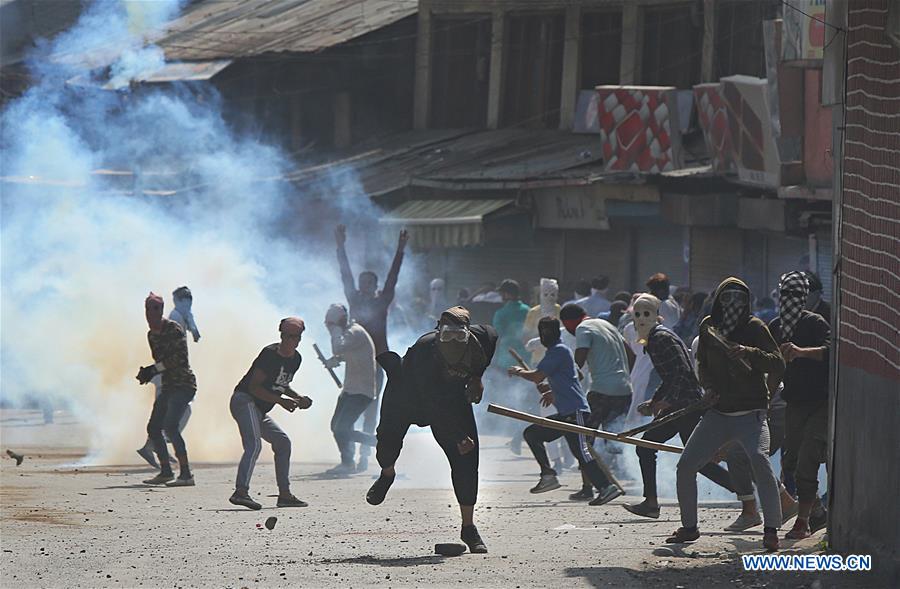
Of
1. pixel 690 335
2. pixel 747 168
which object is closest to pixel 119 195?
pixel 747 168

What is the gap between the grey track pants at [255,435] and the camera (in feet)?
40.7

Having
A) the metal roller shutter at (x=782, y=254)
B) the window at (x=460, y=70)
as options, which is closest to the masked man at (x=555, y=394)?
the metal roller shutter at (x=782, y=254)

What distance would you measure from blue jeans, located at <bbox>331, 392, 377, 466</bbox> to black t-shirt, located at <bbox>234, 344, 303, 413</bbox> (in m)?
2.76

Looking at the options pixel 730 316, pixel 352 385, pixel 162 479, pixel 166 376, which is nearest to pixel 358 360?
pixel 352 385

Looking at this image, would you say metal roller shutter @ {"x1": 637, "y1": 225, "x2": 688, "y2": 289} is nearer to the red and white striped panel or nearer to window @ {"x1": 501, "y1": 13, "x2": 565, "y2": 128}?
the red and white striped panel

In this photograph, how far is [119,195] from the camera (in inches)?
1187

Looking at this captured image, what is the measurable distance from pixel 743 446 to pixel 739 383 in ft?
1.30

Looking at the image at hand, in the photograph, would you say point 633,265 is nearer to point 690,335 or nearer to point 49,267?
point 49,267

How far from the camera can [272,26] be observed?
A: 3522 centimetres

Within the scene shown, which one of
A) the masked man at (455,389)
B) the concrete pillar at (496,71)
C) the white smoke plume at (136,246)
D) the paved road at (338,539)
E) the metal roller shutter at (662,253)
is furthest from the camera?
the concrete pillar at (496,71)

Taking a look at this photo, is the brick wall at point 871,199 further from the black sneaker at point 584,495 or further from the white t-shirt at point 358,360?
the white t-shirt at point 358,360

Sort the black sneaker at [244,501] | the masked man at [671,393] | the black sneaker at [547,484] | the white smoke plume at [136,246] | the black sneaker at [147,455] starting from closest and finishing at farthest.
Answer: the masked man at [671,393] < the black sneaker at [244,501] < the black sneaker at [547,484] < the black sneaker at [147,455] < the white smoke plume at [136,246]

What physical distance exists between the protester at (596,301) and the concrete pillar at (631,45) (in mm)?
10914

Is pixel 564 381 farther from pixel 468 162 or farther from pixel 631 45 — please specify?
pixel 631 45
